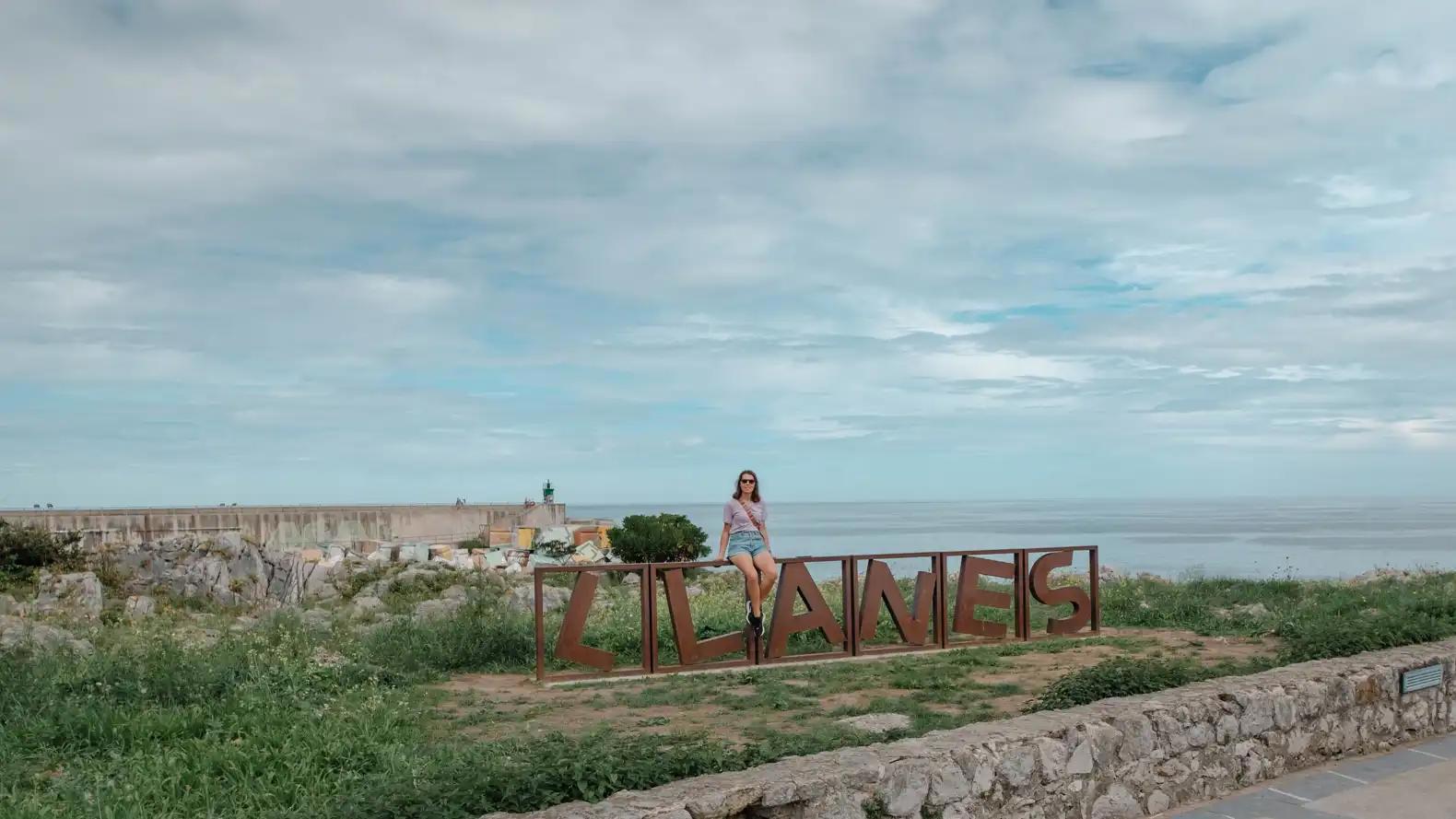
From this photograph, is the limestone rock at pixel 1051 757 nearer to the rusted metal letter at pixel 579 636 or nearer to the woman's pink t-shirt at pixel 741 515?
the rusted metal letter at pixel 579 636

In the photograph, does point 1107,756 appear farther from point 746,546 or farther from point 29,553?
point 29,553

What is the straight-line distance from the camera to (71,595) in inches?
594

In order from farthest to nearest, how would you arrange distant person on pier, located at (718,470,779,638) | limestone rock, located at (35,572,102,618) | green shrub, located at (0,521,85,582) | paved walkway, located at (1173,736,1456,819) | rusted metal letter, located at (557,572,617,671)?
green shrub, located at (0,521,85,582)
limestone rock, located at (35,572,102,618)
distant person on pier, located at (718,470,779,638)
rusted metal letter, located at (557,572,617,671)
paved walkway, located at (1173,736,1456,819)

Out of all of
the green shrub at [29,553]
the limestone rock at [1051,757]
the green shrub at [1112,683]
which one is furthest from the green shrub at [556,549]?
the limestone rock at [1051,757]

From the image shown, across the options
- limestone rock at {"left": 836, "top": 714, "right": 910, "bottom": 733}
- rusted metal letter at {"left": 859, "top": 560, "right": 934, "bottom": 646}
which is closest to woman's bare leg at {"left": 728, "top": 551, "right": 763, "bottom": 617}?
rusted metal letter at {"left": 859, "top": 560, "right": 934, "bottom": 646}

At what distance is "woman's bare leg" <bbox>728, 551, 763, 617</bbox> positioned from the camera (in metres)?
10.3

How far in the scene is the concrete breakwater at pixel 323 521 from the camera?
28.0m

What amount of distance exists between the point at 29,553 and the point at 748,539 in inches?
519

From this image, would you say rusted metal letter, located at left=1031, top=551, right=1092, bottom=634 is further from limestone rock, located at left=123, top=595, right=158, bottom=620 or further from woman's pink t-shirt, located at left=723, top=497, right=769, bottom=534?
limestone rock, located at left=123, top=595, right=158, bottom=620

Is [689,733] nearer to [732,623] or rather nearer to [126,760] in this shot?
[126,760]

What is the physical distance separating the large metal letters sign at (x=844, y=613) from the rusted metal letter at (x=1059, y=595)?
0.04ft

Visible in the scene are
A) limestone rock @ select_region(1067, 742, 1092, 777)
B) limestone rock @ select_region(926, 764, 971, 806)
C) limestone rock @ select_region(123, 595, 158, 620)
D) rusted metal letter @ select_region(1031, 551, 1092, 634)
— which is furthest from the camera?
limestone rock @ select_region(123, 595, 158, 620)

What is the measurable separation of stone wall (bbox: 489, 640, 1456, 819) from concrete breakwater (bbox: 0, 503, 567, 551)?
23779mm

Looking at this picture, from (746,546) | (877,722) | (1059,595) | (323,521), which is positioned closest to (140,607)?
(746,546)
